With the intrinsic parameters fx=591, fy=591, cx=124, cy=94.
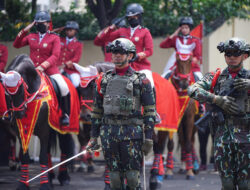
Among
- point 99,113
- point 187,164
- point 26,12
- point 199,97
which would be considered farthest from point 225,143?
point 26,12

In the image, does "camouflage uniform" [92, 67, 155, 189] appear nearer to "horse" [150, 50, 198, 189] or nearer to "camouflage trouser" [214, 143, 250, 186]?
"camouflage trouser" [214, 143, 250, 186]

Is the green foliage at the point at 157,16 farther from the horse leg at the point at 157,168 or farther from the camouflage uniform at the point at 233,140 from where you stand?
the camouflage uniform at the point at 233,140

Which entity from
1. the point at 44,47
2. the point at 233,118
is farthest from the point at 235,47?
the point at 44,47

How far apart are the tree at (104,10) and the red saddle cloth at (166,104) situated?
3545mm

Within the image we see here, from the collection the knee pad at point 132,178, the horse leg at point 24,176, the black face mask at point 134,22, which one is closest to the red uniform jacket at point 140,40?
the black face mask at point 134,22

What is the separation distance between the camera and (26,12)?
1777 cm

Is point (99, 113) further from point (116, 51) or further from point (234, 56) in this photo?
point (234, 56)

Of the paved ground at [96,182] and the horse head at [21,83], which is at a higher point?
the horse head at [21,83]

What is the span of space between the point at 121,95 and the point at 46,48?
165 inches

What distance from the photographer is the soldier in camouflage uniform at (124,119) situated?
7141mm

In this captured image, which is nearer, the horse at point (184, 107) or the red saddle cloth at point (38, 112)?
the red saddle cloth at point (38, 112)

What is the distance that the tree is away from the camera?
576 inches

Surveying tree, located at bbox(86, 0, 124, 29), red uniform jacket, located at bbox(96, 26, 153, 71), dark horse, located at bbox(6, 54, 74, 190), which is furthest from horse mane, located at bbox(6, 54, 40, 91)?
tree, located at bbox(86, 0, 124, 29)

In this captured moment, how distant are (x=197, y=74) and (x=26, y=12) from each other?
691cm
